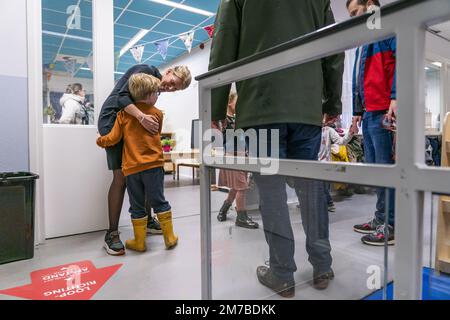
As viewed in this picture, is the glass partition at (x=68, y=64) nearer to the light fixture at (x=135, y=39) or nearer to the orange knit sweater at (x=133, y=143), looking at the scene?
the orange knit sweater at (x=133, y=143)

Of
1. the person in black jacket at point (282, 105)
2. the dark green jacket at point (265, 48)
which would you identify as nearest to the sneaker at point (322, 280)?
the person in black jacket at point (282, 105)

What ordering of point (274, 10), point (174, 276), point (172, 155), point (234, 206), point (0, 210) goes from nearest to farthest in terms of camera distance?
point (274, 10) < point (174, 276) < point (0, 210) < point (234, 206) < point (172, 155)

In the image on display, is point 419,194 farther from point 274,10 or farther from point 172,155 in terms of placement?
point 172,155

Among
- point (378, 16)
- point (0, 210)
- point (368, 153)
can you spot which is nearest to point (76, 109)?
point (0, 210)

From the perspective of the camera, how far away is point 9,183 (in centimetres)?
157

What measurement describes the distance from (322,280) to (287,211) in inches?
12.2

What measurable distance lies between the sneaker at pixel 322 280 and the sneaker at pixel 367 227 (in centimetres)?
71

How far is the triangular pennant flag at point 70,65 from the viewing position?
7.72 feet

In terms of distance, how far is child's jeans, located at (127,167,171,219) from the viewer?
1.74 metres

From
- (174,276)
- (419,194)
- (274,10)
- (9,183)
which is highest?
(274,10)

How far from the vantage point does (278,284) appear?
116cm

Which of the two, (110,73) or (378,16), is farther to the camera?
(110,73)

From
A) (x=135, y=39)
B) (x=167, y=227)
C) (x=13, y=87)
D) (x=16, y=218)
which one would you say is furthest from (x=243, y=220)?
(x=135, y=39)
